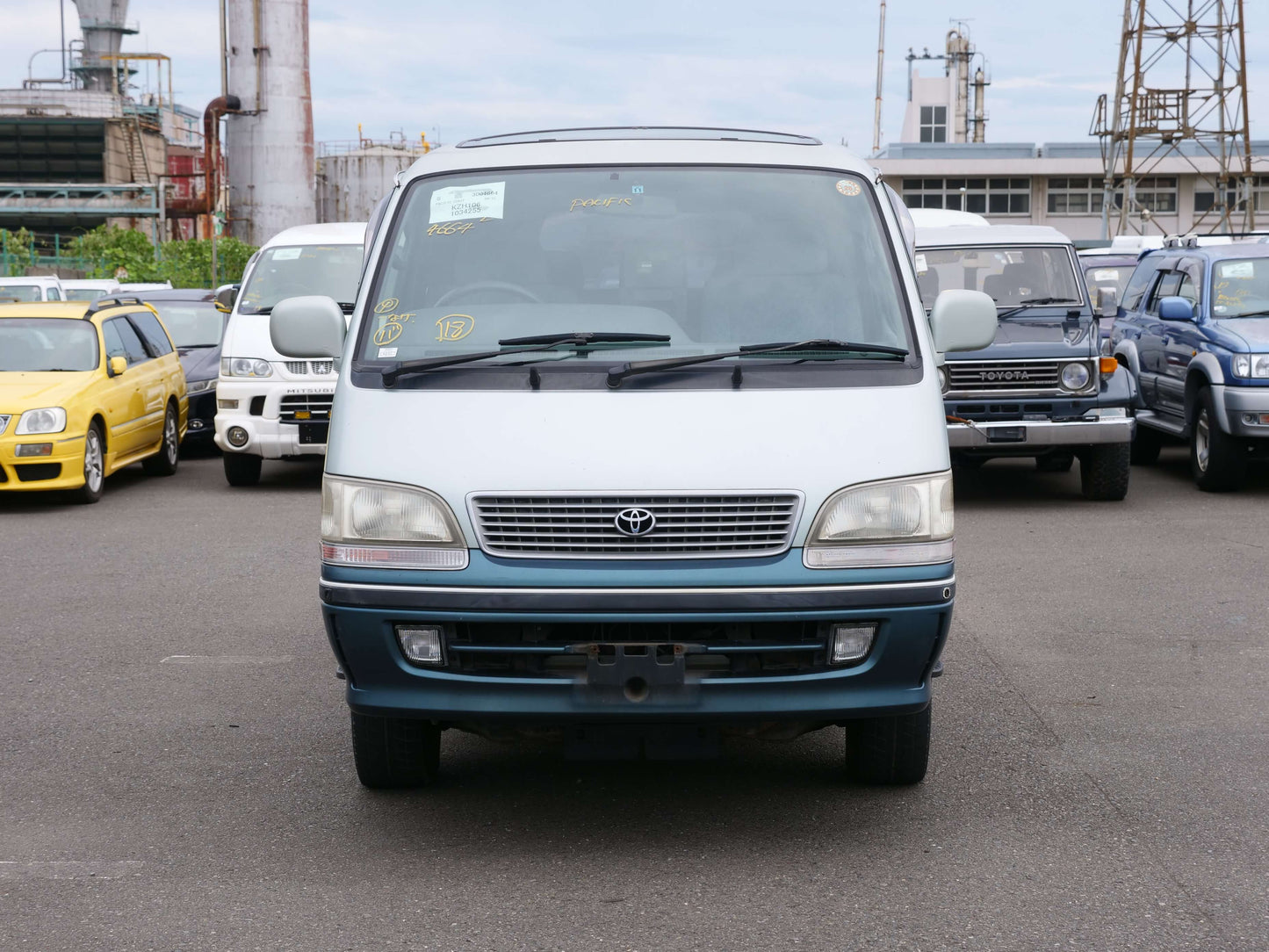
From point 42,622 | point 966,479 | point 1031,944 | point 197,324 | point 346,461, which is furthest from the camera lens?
point 197,324

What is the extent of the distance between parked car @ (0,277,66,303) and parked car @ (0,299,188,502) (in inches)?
232

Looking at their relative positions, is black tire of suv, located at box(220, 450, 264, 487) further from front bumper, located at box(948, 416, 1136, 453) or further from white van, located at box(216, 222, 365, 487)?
front bumper, located at box(948, 416, 1136, 453)

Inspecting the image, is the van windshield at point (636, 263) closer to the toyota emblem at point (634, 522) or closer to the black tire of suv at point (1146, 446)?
the toyota emblem at point (634, 522)

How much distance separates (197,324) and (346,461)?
589 inches

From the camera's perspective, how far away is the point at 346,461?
4559 millimetres

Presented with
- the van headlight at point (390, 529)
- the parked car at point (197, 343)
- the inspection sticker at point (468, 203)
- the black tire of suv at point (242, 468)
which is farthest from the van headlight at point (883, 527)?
the parked car at point (197, 343)

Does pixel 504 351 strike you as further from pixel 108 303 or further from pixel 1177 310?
pixel 108 303

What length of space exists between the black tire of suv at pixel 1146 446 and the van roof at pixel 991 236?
2562 millimetres

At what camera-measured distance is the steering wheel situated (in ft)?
16.8

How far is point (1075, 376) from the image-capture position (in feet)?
38.9

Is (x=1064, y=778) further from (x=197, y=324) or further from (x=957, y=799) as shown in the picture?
(x=197, y=324)

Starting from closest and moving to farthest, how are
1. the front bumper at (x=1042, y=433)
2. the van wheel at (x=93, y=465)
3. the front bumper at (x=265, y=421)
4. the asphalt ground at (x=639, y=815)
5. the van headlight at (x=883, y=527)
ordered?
1. the asphalt ground at (x=639, y=815)
2. the van headlight at (x=883, y=527)
3. the front bumper at (x=1042, y=433)
4. the van wheel at (x=93, y=465)
5. the front bumper at (x=265, y=421)

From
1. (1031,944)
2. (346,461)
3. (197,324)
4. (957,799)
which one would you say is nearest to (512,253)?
(346,461)

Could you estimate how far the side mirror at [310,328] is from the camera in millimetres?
5418
